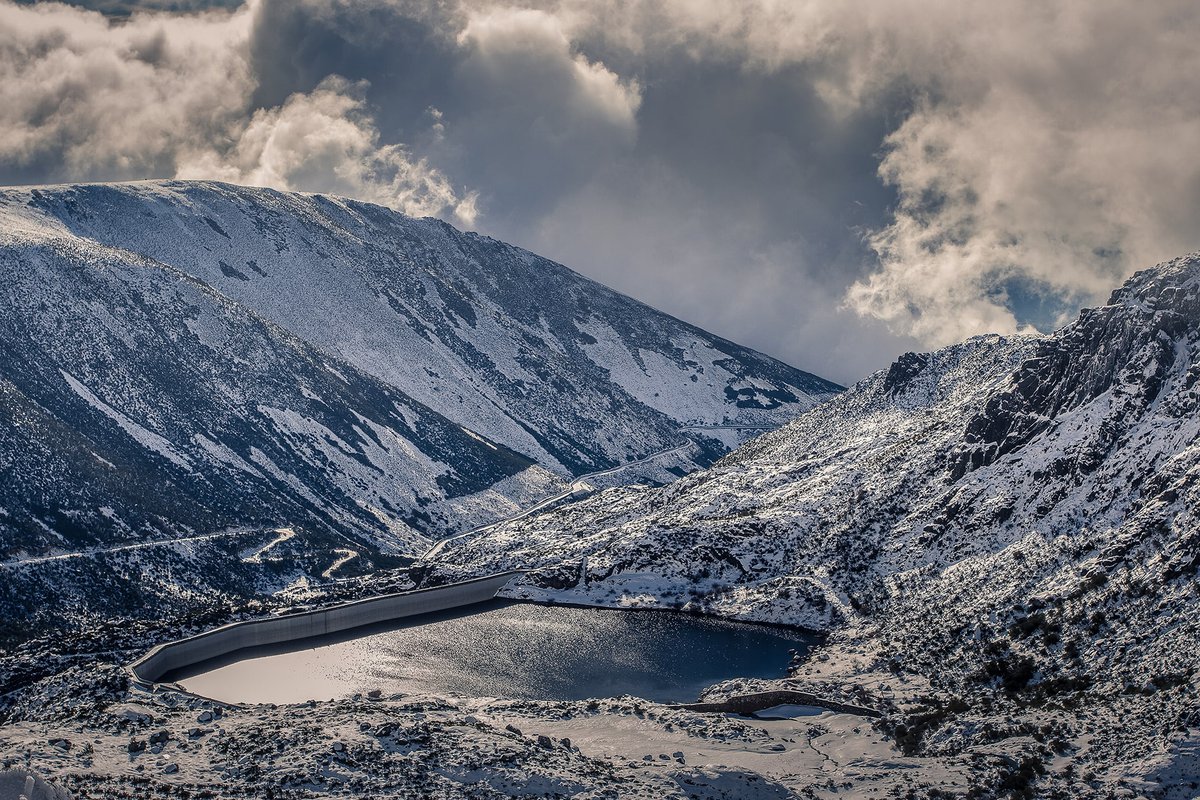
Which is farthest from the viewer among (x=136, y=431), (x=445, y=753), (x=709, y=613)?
(x=136, y=431)

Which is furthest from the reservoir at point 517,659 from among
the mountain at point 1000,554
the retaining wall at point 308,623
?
the mountain at point 1000,554

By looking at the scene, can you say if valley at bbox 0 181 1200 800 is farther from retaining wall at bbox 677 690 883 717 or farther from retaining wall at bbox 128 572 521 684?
retaining wall at bbox 128 572 521 684

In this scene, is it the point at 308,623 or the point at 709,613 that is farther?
the point at 709,613

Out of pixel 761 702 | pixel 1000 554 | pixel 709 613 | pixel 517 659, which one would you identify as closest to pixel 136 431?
pixel 517 659

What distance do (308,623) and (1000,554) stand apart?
71486 mm

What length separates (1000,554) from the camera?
334ft

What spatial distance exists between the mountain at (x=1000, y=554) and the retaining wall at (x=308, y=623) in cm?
737

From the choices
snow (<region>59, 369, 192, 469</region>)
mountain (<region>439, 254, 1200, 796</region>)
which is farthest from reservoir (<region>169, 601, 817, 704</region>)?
snow (<region>59, 369, 192, 469</region>)

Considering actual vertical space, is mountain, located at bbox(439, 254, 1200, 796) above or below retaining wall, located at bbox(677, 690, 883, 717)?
above

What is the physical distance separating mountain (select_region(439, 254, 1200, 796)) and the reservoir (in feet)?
20.2

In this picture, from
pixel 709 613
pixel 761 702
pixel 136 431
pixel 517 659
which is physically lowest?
pixel 136 431

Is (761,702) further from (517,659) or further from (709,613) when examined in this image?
(709,613)

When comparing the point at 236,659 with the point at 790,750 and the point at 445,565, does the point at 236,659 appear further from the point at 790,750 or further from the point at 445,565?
the point at 790,750

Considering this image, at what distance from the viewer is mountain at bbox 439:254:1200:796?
68.4 m
